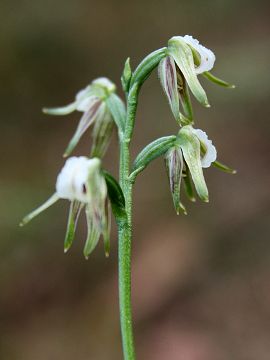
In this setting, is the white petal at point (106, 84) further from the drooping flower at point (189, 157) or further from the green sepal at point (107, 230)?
the green sepal at point (107, 230)

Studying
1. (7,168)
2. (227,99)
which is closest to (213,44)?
(227,99)

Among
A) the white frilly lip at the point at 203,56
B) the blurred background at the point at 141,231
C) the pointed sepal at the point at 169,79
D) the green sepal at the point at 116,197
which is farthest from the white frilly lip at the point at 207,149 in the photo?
the blurred background at the point at 141,231

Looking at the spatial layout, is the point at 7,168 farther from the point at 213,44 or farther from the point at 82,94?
the point at 82,94

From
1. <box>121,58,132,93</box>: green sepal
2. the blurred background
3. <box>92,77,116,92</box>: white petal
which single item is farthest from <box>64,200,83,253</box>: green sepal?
the blurred background

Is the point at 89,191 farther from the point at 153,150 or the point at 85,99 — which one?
the point at 85,99

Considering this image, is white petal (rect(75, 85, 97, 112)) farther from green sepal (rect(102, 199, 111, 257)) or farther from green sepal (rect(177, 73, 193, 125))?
green sepal (rect(102, 199, 111, 257))
